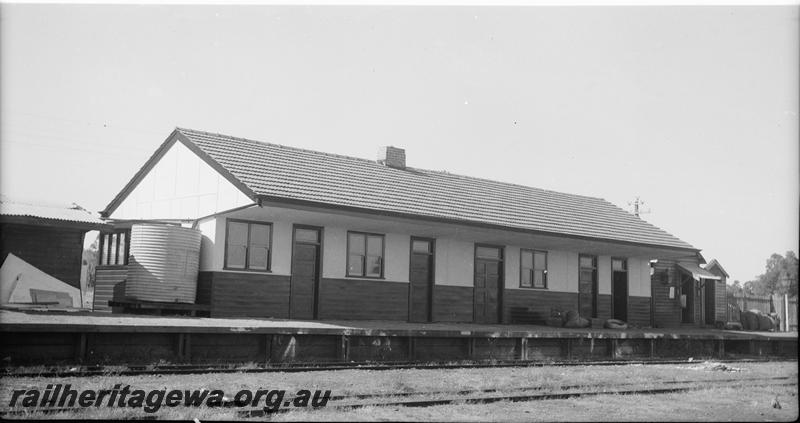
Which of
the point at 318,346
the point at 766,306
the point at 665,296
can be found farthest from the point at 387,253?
the point at 766,306

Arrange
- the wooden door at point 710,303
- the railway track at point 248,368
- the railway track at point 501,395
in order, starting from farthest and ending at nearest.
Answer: the wooden door at point 710,303 < the railway track at point 248,368 < the railway track at point 501,395

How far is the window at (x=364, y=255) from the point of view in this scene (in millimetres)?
20031

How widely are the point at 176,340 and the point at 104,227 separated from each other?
279 inches

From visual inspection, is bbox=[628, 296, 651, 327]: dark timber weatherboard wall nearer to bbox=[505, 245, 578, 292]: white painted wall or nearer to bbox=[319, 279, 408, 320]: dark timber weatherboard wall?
bbox=[505, 245, 578, 292]: white painted wall

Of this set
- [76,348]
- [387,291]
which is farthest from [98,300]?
[76,348]

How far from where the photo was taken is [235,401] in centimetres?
871

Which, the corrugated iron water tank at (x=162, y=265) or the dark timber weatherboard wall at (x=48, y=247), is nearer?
the corrugated iron water tank at (x=162, y=265)

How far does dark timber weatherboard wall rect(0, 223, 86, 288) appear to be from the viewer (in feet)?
59.7

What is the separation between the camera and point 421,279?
21.4 metres

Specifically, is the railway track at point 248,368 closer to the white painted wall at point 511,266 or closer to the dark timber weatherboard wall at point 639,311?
the white painted wall at point 511,266

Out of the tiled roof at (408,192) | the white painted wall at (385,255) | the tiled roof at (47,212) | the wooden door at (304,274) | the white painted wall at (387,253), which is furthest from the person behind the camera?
the white painted wall at (385,255)

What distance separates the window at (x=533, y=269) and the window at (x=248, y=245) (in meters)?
8.50

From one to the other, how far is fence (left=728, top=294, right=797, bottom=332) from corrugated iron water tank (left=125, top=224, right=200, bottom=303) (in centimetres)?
2279

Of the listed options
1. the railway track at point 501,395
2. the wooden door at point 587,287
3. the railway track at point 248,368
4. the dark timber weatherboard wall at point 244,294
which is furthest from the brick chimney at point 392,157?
the railway track at point 501,395
